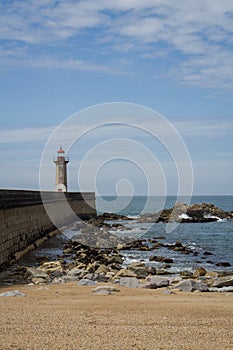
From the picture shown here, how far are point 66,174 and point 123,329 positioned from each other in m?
38.6

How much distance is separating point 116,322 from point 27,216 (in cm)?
1778

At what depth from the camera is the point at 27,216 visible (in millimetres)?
25469

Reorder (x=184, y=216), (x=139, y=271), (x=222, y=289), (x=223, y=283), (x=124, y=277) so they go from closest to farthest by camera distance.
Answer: (x=222, y=289), (x=223, y=283), (x=124, y=277), (x=139, y=271), (x=184, y=216)

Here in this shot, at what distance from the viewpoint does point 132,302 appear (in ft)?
35.0

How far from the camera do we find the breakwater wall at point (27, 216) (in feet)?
63.9

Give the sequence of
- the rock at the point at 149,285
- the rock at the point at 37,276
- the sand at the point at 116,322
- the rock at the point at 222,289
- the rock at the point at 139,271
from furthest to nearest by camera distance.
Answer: the rock at the point at 139,271 → the rock at the point at 37,276 → the rock at the point at 149,285 → the rock at the point at 222,289 → the sand at the point at 116,322

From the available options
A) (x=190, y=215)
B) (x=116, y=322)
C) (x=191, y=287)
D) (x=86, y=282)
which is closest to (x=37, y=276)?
(x=86, y=282)

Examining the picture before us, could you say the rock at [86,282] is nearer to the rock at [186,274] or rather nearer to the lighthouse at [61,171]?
the rock at [186,274]

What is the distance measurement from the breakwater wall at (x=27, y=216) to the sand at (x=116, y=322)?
7887 millimetres

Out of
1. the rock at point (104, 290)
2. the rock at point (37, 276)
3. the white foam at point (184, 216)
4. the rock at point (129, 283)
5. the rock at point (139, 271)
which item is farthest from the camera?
the white foam at point (184, 216)

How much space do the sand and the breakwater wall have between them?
789cm

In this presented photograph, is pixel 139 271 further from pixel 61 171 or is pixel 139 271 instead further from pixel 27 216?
pixel 61 171

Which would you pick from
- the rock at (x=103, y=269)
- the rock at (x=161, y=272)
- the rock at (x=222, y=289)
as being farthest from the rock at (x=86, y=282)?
the rock at (x=161, y=272)

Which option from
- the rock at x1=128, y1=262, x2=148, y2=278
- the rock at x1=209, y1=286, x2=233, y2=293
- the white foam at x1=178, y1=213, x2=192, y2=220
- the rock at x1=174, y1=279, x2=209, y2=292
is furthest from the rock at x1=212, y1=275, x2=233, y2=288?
the white foam at x1=178, y1=213, x2=192, y2=220
